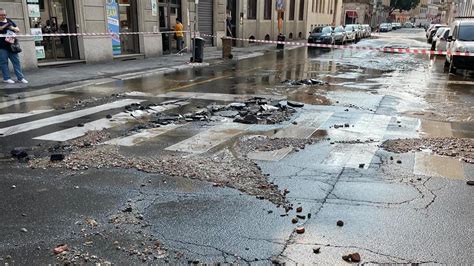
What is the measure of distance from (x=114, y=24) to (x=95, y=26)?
136cm

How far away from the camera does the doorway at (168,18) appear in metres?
23.5

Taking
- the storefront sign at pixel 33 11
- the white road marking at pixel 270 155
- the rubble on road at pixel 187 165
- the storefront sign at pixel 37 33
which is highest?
the storefront sign at pixel 33 11

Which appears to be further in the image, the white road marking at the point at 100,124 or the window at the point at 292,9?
the window at the point at 292,9

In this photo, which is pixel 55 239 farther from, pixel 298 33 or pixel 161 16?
pixel 298 33

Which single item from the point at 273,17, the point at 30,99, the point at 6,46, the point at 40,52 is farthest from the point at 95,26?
the point at 273,17

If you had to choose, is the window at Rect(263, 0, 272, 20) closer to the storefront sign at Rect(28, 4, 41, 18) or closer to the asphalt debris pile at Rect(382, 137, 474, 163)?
the storefront sign at Rect(28, 4, 41, 18)

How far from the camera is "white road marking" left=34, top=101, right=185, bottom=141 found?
7.60 m

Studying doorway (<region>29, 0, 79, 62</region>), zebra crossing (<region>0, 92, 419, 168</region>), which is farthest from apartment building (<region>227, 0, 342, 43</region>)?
zebra crossing (<region>0, 92, 419, 168</region>)

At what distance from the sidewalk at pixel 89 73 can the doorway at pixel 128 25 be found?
120cm

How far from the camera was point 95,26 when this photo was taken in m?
18.8

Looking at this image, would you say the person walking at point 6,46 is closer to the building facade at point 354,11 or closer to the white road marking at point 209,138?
the white road marking at point 209,138

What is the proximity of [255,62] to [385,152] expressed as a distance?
1557 cm

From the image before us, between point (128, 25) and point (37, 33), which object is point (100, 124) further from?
point (128, 25)

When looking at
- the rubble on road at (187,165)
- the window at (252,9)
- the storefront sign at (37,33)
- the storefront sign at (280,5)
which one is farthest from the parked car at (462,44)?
the storefront sign at (280,5)
